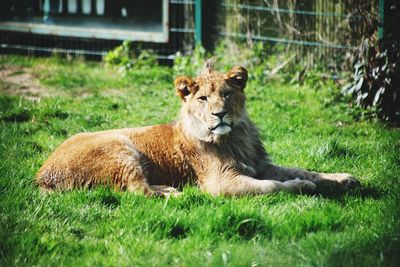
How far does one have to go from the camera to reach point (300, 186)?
624 cm

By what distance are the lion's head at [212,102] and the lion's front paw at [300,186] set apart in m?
0.78

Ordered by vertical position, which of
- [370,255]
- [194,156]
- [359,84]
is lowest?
[370,255]

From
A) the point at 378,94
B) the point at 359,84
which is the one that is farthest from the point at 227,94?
the point at 359,84

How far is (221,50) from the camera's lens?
38.5 feet

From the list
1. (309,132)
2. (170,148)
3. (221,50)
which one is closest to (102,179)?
(170,148)

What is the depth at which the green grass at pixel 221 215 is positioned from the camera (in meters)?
4.88

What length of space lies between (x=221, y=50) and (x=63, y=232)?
6.86 meters

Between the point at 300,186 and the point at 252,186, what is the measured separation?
432 millimetres

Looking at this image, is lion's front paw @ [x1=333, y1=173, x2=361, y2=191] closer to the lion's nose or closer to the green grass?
the green grass

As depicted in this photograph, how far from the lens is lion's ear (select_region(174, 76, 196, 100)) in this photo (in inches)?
265

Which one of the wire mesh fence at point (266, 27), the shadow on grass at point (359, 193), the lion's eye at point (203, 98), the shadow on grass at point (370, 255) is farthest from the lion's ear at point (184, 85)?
the wire mesh fence at point (266, 27)

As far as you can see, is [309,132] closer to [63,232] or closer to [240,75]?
[240,75]

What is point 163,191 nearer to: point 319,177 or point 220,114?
point 220,114

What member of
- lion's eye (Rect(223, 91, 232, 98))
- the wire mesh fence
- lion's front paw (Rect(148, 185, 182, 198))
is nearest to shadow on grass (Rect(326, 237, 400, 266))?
lion's front paw (Rect(148, 185, 182, 198))
